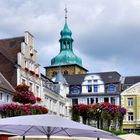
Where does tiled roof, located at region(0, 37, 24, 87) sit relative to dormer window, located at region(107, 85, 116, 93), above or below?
above

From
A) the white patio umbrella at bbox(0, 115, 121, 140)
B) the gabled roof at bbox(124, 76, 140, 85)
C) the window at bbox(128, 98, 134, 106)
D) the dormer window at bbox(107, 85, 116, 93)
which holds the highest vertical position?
the gabled roof at bbox(124, 76, 140, 85)

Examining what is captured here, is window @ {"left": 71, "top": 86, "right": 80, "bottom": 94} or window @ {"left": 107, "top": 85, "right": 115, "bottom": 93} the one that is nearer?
window @ {"left": 107, "top": 85, "right": 115, "bottom": 93}

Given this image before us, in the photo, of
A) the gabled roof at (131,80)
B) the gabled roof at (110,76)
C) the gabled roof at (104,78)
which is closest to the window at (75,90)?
the gabled roof at (104,78)

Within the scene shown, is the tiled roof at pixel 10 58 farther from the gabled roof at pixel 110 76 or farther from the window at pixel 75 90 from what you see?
the gabled roof at pixel 110 76

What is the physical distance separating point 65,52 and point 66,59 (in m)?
1.75

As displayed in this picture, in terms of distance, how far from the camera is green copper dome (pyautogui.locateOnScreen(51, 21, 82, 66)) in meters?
110

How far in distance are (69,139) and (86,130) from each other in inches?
315

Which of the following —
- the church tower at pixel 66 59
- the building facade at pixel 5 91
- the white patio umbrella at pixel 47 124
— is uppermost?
the church tower at pixel 66 59

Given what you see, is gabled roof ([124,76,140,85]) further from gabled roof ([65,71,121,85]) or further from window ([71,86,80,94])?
window ([71,86,80,94])

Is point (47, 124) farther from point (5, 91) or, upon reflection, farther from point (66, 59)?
point (66, 59)

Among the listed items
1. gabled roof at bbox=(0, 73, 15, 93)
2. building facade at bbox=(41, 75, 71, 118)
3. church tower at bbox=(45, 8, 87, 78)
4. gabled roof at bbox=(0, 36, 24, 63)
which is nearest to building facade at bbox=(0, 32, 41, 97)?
gabled roof at bbox=(0, 36, 24, 63)

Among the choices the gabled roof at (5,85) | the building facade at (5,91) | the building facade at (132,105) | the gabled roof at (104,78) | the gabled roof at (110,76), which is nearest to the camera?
the building facade at (5,91)

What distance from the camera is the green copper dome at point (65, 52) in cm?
11028

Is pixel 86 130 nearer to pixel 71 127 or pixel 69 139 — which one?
pixel 71 127
